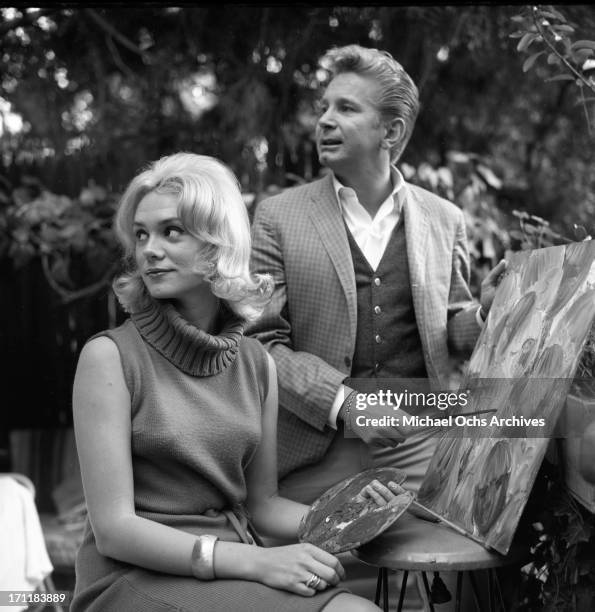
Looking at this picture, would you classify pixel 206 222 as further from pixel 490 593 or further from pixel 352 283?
pixel 490 593

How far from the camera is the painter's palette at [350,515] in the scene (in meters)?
1.40

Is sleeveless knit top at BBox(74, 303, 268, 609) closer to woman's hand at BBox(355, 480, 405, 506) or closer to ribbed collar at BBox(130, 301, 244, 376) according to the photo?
ribbed collar at BBox(130, 301, 244, 376)

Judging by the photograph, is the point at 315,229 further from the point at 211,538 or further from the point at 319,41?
the point at 319,41

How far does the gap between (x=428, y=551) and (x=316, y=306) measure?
2.78 ft

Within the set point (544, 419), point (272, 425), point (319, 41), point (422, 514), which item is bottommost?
point (422, 514)

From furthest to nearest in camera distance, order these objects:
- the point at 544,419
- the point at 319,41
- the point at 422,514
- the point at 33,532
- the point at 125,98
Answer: the point at 125,98, the point at 319,41, the point at 33,532, the point at 422,514, the point at 544,419

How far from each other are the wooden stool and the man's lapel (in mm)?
677

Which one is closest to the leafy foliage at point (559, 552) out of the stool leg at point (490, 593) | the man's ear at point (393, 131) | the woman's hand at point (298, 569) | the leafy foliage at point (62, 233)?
the stool leg at point (490, 593)

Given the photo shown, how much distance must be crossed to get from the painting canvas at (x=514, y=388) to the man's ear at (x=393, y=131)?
56 cm

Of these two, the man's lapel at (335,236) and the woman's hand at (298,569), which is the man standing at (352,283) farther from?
the woman's hand at (298,569)

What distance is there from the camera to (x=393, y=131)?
231 centimetres

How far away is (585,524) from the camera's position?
1487 mm

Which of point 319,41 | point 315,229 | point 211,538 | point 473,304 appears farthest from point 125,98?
point 211,538

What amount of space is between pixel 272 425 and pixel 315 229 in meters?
0.66
